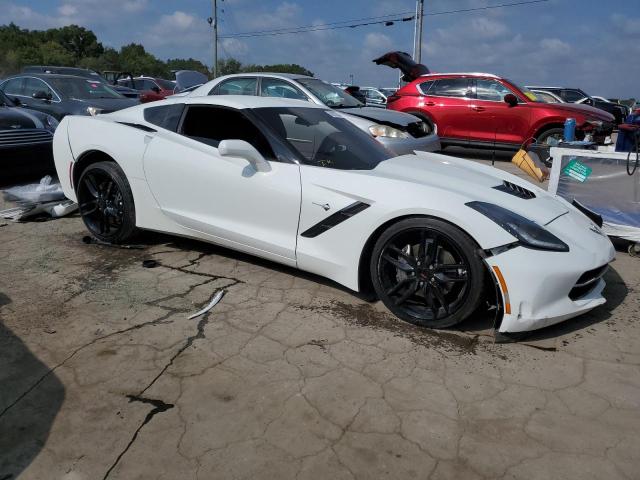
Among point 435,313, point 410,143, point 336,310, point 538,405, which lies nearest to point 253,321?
point 336,310

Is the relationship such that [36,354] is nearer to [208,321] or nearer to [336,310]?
[208,321]

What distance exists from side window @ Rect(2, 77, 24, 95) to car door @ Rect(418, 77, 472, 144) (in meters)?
7.78

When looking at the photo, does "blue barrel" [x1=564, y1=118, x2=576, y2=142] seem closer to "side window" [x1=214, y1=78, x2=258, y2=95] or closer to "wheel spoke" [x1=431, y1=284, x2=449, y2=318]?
"wheel spoke" [x1=431, y1=284, x2=449, y2=318]

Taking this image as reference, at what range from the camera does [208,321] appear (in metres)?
3.23

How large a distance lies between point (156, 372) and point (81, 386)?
353 mm

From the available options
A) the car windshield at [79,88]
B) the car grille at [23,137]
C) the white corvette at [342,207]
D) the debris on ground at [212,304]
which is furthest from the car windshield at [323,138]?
the car windshield at [79,88]

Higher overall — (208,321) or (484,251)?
(484,251)

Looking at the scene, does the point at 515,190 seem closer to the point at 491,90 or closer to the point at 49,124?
the point at 49,124

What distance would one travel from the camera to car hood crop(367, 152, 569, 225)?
10.4 ft

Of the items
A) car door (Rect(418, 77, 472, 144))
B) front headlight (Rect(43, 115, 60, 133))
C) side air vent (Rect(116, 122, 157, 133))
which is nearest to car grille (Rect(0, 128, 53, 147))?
front headlight (Rect(43, 115, 60, 133))

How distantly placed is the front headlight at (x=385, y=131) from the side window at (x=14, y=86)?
6.97 m

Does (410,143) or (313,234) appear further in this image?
(410,143)

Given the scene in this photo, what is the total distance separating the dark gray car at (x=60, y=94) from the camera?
901 centimetres

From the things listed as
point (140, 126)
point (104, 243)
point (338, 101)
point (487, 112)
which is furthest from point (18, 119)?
point (487, 112)
